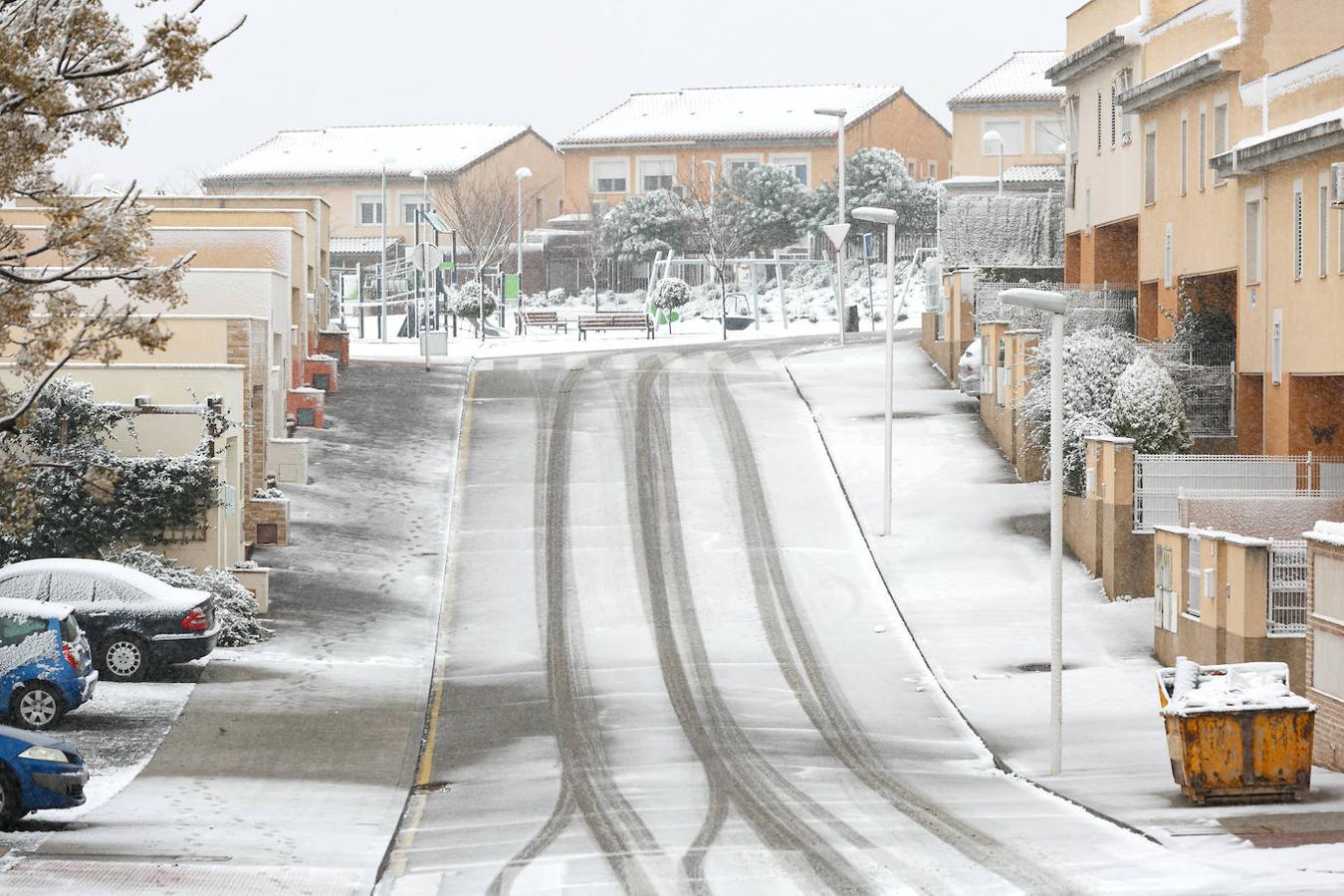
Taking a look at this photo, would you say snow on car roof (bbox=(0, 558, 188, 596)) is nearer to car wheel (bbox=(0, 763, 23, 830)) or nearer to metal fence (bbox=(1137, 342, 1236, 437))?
car wheel (bbox=(0, 763, 23, 830))

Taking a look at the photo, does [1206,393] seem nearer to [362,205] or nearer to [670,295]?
[670,295]

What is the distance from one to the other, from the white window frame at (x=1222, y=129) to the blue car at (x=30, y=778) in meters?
25.6

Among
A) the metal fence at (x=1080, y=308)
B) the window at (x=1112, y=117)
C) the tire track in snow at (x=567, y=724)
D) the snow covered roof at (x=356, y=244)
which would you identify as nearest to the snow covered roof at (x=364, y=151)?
the snow covered roof at (x=356, y=244)

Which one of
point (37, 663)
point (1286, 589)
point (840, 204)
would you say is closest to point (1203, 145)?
point (840, 204)

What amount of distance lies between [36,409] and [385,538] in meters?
7.62

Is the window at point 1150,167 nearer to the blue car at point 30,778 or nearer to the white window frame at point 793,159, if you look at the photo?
the blue car at point 30,778

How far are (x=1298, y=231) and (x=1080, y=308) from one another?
1194 cm

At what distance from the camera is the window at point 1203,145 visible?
37.8m

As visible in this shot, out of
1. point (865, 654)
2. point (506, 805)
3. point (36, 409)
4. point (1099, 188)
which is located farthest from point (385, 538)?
point (1099, 188)

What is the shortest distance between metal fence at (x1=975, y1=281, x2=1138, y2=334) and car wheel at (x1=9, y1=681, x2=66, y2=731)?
82.1 ft

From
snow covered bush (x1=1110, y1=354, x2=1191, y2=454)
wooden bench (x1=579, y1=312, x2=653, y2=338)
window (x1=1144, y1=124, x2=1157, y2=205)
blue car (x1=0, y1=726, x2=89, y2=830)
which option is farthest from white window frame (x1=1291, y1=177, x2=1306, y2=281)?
wooden bench (x1=579, y1=312, x2=653, y2=338)

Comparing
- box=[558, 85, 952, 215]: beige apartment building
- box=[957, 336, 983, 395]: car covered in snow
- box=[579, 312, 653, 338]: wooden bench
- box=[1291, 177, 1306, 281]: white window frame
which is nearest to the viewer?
box=[1291, 177, 1306, 281]: white window frame

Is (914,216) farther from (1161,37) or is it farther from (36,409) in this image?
(36,409)

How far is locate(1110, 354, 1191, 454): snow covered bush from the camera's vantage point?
33.8 metres
